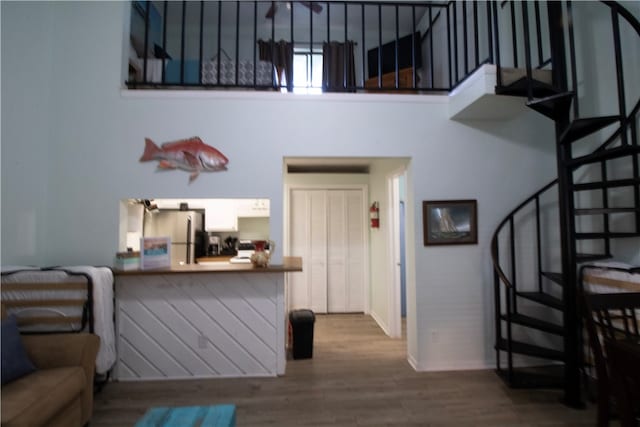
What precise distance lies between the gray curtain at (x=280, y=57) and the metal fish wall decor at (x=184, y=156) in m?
1.08

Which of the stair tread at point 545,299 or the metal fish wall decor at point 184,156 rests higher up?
the metal fish wall decor at point 184,156

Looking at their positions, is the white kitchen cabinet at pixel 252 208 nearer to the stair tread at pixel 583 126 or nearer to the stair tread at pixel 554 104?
the stair tread at pixel 554 104

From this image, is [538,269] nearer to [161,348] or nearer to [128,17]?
[161,348]

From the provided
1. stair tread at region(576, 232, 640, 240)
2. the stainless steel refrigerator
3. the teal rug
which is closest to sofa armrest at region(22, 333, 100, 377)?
the teal rug

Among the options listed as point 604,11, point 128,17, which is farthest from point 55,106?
point 604,11

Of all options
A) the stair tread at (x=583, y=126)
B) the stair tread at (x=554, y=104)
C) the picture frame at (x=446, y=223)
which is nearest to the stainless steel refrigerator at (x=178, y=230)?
the picture frame at (x=446, y=223)

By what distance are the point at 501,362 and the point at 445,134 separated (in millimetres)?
2315

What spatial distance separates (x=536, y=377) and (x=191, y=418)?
2798 mm

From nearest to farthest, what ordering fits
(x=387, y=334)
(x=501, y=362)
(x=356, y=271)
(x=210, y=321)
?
(x=210, y=321) → (x=501, y=362) → (x=387, y=334) → (x=356, y=271)

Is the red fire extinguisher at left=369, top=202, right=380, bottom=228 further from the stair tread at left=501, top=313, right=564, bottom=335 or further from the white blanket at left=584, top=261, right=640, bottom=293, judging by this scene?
the white blanket at left=584, top=261, right=640, bottom=293

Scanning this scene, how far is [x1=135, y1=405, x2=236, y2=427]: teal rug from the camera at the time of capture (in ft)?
5.04

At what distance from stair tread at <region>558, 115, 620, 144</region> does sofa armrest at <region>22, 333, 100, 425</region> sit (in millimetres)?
3850

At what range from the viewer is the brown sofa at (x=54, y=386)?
1.54 meters

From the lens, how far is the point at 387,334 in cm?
383
